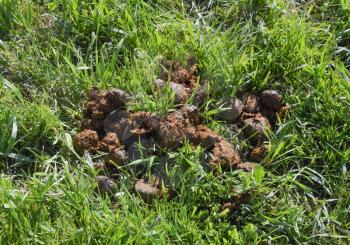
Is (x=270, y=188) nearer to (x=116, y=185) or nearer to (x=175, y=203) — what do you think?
(x=175, y=203)

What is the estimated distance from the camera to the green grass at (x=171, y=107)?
2.71 meters

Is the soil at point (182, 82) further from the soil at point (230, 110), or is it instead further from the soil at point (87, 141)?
the soil at point (87, 141)

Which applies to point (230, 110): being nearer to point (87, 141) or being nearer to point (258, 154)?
point (258, 154)

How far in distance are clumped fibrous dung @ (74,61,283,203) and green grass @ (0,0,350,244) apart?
55 millimetres

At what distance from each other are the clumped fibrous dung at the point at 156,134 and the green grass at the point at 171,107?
55 mm

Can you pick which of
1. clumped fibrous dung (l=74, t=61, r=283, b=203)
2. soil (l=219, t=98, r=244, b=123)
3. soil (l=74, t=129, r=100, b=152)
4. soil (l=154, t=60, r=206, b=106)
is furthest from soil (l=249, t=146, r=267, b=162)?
soil (l=74, t=129, r=100, b=152)

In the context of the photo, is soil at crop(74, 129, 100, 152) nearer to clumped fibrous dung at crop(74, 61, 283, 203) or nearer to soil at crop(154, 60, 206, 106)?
clumped fibrous dung at crop(74, 61, 283, 203)

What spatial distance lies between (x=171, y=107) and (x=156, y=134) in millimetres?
160

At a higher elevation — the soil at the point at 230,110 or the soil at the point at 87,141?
the soil at the point at 230,110

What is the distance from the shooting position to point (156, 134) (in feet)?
9.66

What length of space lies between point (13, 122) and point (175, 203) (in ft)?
2.89

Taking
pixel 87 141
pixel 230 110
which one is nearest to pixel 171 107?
pixel 230 110

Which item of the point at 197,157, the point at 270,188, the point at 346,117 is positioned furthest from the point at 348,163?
the point at 197,157

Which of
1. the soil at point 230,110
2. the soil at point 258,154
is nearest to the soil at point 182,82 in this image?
the soil at point 230,110
